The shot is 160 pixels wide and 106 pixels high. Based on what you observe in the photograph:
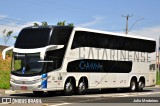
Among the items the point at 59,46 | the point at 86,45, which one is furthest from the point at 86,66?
the point at 59,46

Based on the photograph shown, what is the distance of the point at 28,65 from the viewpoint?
73.6ft

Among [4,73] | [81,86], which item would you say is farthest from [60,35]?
[4,73]

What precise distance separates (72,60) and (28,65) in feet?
8.94

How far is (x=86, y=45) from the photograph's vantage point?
24.9 meters

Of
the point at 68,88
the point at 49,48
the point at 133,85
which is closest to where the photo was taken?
the point at 49,48

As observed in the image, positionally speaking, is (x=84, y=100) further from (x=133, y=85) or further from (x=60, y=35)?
(x=133, y=85)

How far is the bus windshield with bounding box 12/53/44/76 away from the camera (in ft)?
72.8

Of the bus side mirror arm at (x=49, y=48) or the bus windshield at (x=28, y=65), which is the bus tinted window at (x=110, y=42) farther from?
the bus windshield at (x=28, y=65)

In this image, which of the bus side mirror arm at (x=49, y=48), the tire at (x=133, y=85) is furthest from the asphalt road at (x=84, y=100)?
the tire at (x=133, y=85)

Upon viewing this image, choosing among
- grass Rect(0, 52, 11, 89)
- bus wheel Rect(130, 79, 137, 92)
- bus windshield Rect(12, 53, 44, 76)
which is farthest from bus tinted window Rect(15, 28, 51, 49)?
bus wheel Rect(130, 79, 137, 92)

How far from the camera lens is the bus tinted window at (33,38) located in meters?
22.5

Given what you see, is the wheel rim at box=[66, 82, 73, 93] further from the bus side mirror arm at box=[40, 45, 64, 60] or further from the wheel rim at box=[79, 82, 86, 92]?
the bus side mirror arm at box=[40, 45, 64, 60]

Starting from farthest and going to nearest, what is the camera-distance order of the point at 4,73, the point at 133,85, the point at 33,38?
the point at 4,73 < the point at 133,85 < the point at 33,38

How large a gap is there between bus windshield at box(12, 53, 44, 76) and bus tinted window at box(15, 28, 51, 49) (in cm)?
52
